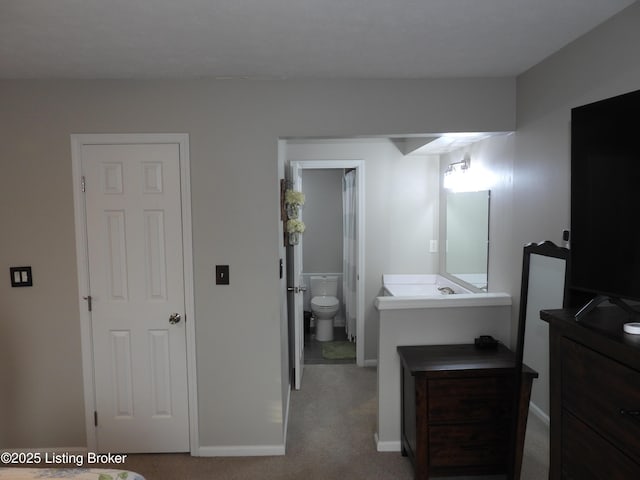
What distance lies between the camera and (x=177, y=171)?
2744 mm

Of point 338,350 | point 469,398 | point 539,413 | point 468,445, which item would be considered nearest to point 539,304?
point 539,413

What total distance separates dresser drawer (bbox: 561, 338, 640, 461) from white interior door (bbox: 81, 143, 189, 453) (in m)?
2.19

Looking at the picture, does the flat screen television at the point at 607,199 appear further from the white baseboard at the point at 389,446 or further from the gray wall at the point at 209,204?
the white baseboard at the point at 389,446

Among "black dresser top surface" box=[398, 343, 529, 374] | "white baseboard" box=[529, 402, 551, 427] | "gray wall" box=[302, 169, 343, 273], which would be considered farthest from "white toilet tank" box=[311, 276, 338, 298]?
"white baseboard" box=[529, 402, 551, 427]

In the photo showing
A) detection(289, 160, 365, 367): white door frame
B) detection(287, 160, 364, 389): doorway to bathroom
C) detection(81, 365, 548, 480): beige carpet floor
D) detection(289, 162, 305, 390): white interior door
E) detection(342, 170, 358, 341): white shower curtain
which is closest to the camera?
detection(81, 365, 548, 480): beige carpet floor

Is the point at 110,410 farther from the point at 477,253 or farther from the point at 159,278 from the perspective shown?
the point at 477,253

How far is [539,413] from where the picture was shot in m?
2.12

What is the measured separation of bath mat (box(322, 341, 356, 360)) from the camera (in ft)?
15.4

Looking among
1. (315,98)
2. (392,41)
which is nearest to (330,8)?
(392,41)

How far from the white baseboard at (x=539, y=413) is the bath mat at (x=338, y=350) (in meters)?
2.61

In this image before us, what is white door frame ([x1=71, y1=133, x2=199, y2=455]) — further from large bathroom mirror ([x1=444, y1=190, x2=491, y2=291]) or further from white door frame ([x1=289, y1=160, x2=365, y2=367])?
large bathroom mirror ([x1=444, y1=190, x2=491, y2=291])

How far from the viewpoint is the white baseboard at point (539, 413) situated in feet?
6.78

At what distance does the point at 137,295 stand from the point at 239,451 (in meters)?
1.22

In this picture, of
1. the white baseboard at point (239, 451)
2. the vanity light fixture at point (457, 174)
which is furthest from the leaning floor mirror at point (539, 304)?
the white baseboard at point (239, 451)
